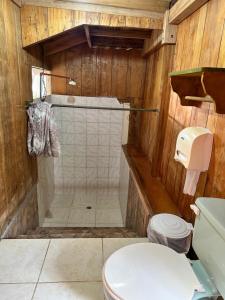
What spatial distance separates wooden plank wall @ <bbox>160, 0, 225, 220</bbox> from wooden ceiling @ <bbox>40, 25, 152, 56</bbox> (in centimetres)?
93

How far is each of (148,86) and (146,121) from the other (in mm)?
550

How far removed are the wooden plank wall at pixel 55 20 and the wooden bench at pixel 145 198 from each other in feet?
5.41

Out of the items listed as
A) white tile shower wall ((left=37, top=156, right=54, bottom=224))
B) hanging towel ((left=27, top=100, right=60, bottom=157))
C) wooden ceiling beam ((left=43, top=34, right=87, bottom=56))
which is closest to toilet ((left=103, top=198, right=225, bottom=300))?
hanging towel ((left=27, top=100, right=60, bottom=157))

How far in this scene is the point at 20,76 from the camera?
6.82 ft

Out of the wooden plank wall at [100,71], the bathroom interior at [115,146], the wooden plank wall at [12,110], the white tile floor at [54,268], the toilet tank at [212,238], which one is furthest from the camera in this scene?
the wooden plank wall at [100,71]

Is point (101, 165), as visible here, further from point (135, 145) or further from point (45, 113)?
point (45, 113)

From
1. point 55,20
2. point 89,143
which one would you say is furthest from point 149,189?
point 55,20

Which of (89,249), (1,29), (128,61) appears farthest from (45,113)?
(128,61)

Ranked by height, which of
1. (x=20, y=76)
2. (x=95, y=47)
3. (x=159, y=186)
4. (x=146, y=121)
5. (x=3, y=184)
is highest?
(x=95, y=47)

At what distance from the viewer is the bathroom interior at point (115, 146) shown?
1117mm

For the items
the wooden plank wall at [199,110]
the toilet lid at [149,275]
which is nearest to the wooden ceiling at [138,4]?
the wooden plank wall at [199,110]

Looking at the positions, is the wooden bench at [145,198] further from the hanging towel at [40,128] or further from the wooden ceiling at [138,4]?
the wooden ceiling at [138,4]

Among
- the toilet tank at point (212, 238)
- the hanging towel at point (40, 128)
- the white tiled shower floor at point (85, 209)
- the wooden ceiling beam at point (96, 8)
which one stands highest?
the wooden ceiling beam at point (96, 8)

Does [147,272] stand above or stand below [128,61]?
below
